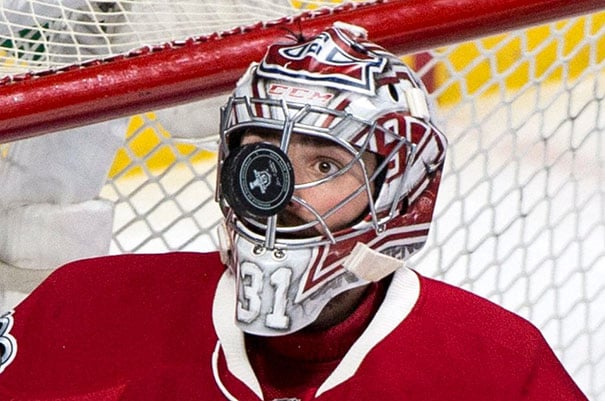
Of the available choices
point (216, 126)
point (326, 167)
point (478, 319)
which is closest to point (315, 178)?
point (326, 167)

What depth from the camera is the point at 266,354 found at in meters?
1.42

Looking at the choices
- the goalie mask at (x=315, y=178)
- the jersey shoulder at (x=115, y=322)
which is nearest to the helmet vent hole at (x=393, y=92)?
the goalie mask at (x=315, y=178)

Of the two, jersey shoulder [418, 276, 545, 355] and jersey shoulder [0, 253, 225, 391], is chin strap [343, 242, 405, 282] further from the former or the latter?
jersey shoulder [0, 253, 225, 391]

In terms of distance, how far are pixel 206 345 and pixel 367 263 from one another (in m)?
0.18

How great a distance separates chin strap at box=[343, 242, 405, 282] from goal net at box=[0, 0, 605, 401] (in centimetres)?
29

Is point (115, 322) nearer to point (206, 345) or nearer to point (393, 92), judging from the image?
point (206, 345)

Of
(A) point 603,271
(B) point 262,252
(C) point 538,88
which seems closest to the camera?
(B) point 262,252

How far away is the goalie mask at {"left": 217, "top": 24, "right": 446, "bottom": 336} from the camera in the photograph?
1.31m

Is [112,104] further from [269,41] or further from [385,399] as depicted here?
[385,399]

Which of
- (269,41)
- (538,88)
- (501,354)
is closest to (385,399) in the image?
(501,354)

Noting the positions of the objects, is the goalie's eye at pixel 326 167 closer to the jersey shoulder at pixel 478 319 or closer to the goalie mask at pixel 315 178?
the goalie mask at pixel 315 178

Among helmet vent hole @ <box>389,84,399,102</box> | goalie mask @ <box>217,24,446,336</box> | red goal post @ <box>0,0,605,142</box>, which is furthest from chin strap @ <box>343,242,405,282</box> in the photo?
red goal post @ <box>0,0,605,142</box>

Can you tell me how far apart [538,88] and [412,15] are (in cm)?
42

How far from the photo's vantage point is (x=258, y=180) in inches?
50.6
